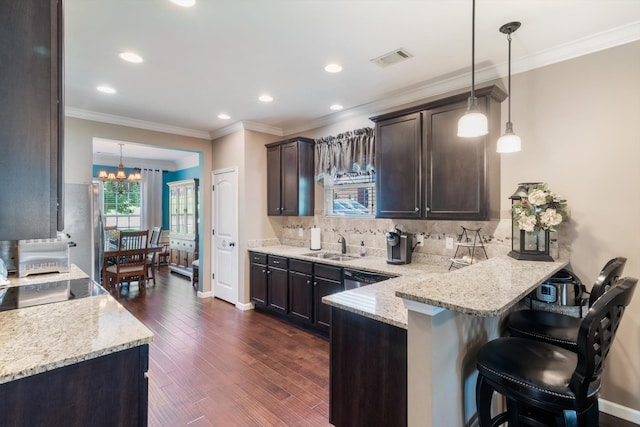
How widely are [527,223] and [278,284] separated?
2939mm

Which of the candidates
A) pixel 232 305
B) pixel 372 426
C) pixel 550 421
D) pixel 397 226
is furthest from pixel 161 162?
pixel 550 421

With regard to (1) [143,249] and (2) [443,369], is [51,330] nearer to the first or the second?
(2) [443,369]

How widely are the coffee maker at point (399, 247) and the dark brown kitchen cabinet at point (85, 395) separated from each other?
2.51 metres

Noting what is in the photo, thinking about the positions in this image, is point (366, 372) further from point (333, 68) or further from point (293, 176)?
point (293, 176)

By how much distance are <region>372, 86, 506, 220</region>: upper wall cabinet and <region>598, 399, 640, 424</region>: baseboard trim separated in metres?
1.57

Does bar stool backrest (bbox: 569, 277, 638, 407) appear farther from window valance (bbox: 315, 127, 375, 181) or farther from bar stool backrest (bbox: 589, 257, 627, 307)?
window valance (bbox: 315, 127, 375, 181)

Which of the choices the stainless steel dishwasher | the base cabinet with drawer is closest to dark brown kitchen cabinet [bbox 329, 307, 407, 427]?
the stainless steel dishwasher

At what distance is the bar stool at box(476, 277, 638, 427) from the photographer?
1.21 m

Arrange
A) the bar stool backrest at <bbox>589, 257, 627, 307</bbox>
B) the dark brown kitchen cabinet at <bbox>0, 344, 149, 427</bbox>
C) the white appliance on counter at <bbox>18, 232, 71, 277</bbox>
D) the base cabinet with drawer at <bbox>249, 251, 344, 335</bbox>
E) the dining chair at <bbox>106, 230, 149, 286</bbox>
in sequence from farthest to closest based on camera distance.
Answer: the dining chair at <bbox>106, 230, 149, 286</bbox>, the base cabinet with drawer at <bbox>249, 251, 344, 335</bbox>, the white appliance on counter at <bbox>18, 232, 71, 277</bbox>, the bar stool backrest at <bbox>589, 257, 627, 307</bbox>, the dark brown kitchen cabinet at <bbox>0, 344, 149, 427</bbox>

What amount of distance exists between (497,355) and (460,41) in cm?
216

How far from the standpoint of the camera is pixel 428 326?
4.62 ft

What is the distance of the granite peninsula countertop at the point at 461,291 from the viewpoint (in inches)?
50.9

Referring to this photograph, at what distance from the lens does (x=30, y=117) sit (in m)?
1.07

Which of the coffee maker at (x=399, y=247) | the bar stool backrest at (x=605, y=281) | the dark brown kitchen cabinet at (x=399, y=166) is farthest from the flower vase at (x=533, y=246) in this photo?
the coffee maker at (x=399, y=247)
